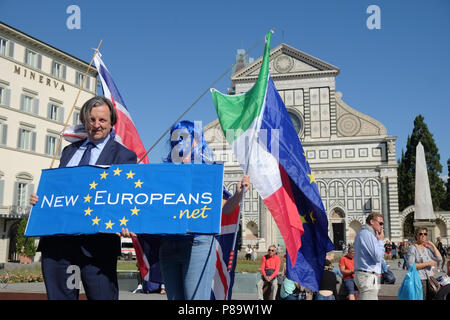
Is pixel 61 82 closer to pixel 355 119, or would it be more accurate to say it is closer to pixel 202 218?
pixel 355 119

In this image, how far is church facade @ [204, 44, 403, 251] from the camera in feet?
136

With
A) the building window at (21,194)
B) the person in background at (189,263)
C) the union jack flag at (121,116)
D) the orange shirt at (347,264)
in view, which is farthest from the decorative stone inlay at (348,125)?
the person in background at (189,263)

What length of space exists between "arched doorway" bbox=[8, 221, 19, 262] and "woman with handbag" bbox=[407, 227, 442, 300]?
28.2 metres

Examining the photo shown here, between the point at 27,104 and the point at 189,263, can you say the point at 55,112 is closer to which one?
the point at 27,104

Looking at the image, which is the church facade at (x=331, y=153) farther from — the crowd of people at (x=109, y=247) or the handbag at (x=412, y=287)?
the crowd of people at (x=109, y=247)

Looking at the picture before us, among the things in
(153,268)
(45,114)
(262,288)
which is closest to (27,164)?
(45,114)

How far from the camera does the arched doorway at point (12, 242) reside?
1176 inches

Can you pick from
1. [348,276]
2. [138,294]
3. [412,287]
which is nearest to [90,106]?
[412,287]

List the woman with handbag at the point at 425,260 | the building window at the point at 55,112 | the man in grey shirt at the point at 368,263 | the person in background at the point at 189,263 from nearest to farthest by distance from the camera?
the person in background at the point at 189,263
the man in grey shirt at the point at 368,263
the woman with handbag at the point at 425,260
the building window at the point at 55,112

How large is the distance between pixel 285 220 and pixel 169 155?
1.60 meters

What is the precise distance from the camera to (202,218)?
10.3 ft

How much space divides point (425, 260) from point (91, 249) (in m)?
5.92

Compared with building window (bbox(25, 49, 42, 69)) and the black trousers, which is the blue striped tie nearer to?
the black trousers

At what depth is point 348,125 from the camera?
143 feet
